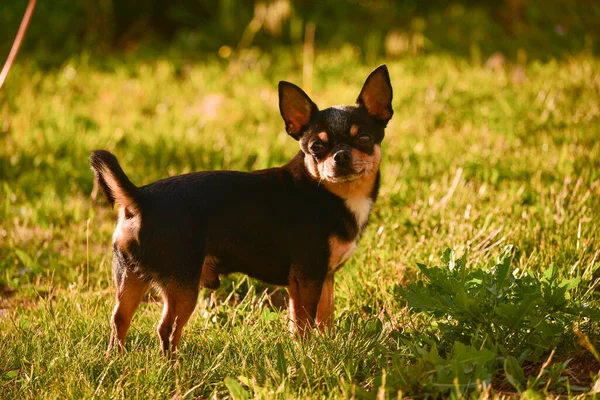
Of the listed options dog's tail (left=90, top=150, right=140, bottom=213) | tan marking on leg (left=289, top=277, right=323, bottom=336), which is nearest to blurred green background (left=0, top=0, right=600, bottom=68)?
tan marking on leg (left=289, top=277, right=323, bottom=336)

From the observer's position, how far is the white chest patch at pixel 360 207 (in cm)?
357

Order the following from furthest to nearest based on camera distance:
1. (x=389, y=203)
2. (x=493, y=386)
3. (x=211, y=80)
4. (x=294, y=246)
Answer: (x=211, y=80)
(x=389, y=203)
(x=294, y=246)
(x=493, y=386)

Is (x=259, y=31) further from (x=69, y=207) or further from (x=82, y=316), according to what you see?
(x=82, y=316)

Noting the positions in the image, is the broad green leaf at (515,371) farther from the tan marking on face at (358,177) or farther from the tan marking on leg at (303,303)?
the tan marking on face at (358,177)

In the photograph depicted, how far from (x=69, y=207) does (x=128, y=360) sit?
99.1 inches

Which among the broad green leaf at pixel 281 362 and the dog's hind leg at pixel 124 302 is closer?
the broad green leaf at pixel 281 362

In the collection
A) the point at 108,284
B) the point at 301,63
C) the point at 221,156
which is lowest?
the point at 108,284

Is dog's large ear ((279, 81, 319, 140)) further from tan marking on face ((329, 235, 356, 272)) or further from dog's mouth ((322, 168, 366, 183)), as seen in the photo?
tan marking on face ((329, 235, 356, 272))

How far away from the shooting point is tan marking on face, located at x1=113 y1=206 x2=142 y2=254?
3.23 meters

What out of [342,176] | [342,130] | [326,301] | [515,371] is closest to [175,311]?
[326,301]

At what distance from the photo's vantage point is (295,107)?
379 cm

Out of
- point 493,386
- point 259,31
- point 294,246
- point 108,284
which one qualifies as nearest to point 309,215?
point 294,246

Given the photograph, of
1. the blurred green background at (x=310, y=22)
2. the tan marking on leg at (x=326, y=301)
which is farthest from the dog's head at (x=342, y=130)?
the blurred green background at (x=310, y=22)

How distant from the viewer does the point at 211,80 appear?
316 inches
